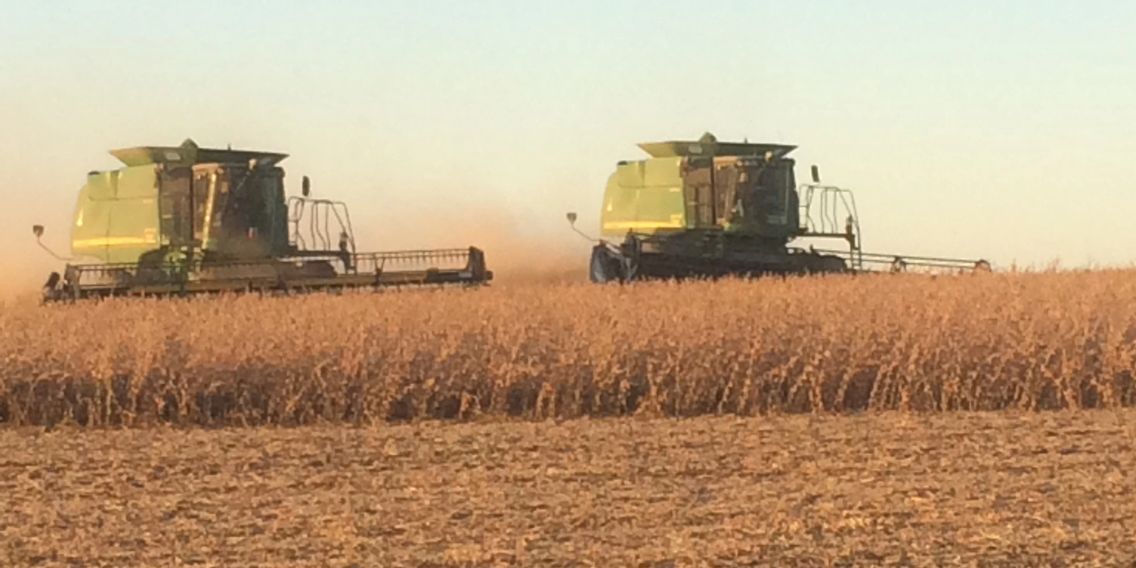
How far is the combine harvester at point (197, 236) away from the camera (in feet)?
66.9

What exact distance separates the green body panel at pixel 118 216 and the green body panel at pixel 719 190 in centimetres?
724

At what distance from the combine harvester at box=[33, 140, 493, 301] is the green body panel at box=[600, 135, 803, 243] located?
4.81 meters

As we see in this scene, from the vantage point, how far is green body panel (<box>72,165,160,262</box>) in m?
21.6

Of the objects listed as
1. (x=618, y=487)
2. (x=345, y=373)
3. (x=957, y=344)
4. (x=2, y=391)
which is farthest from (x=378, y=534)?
(x=957, y=344)

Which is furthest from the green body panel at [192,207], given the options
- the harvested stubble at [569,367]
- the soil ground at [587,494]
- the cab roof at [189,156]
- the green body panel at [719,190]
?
the soil ground at [587,494]

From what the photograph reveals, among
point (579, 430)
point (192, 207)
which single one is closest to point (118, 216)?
point (192, 207)

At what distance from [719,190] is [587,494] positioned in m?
16.9

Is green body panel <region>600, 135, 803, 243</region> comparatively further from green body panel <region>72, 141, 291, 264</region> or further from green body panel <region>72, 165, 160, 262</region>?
green body panel <region>72, 165, 160, 262</region>

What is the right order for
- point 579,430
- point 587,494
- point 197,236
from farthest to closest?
point 197,236 → point 579,430 → point 587,494

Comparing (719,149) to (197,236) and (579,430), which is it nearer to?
(197,236)

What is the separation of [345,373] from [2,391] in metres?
2.32

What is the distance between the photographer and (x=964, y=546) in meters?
6.42

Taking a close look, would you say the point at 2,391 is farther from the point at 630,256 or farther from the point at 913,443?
the point at 630,256

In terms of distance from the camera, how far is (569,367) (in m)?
11.6
